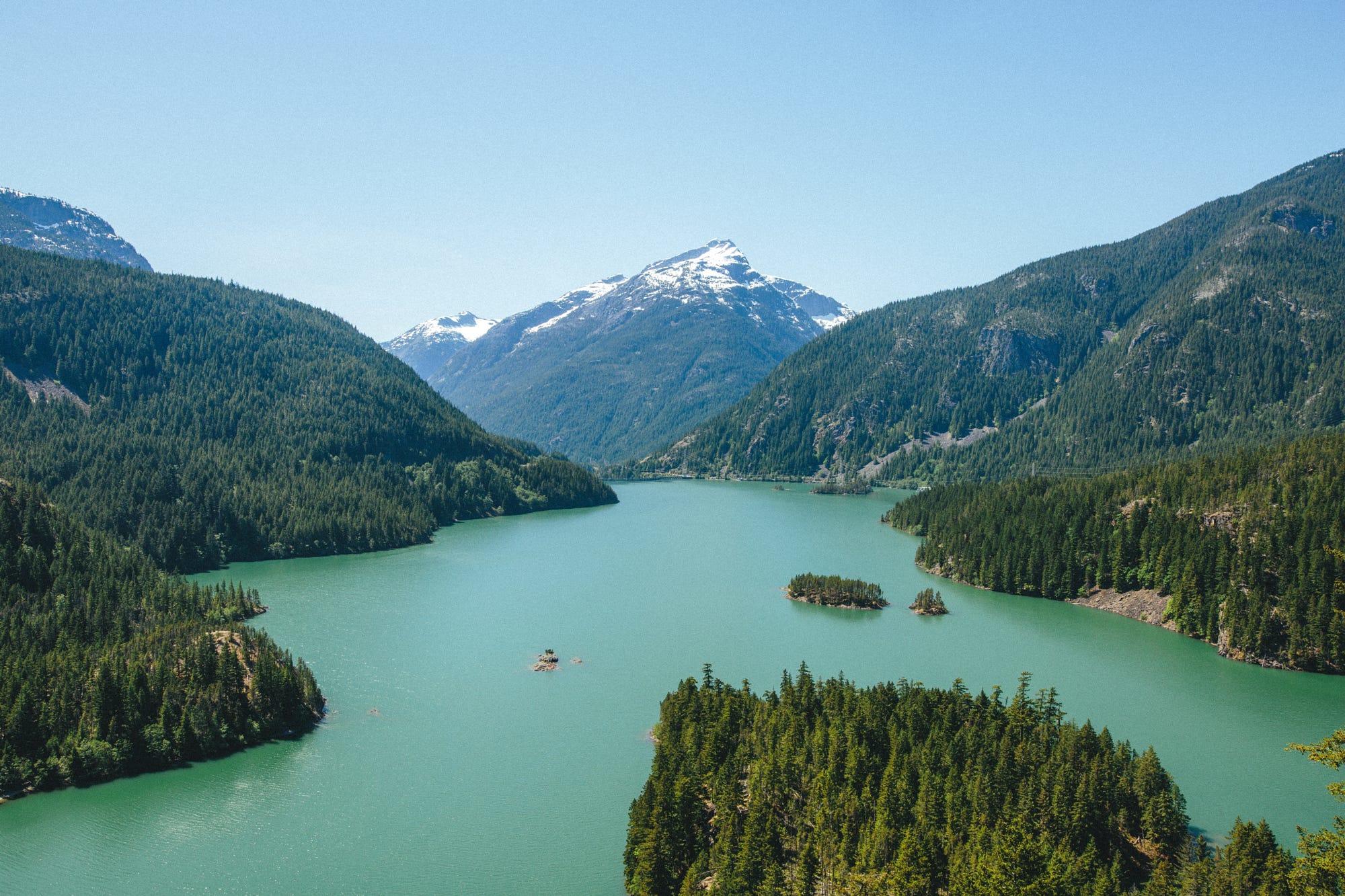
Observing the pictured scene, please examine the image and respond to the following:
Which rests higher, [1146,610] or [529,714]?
[1146,610]

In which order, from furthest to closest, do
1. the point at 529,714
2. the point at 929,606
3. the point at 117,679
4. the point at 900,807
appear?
the point at 929,606 → the point at 529,714 → the point at 117,679 → the point at 900,807

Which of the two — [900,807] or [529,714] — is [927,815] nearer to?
[900,807]

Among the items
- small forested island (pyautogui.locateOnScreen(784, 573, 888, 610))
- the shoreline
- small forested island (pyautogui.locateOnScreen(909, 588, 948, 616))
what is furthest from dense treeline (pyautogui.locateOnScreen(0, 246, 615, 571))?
the shoreline

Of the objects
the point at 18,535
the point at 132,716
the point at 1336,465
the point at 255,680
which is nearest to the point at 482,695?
the point at 255,680

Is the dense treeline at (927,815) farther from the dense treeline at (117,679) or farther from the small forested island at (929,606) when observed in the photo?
the small forested island at (929,606)

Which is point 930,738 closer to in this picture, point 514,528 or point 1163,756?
point 1163,756

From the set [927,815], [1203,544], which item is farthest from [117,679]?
[1203,544]

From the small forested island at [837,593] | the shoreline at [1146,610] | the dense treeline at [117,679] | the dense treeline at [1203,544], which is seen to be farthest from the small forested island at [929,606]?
the dense treeline at [117,679]
